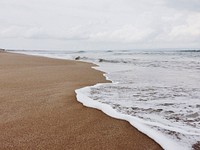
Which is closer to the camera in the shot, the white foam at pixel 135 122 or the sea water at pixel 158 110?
the white foam at pixel 135 122

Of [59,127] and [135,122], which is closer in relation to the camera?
[59,127]

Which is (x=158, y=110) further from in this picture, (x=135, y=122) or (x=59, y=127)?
(x=59, y=127)

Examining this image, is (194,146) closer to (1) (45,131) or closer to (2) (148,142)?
(2) (148,142)

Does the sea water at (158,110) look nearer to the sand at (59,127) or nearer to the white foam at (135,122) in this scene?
the white foam at (135,122)

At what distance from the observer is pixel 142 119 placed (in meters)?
4.88

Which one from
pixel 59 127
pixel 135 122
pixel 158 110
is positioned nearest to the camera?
pixel 59 127

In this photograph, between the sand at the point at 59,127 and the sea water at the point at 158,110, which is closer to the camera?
the sand at the point at 59,127

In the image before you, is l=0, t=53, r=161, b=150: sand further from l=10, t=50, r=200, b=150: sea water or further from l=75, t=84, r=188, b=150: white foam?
l=10, t=50, r=200, b=150: sea water

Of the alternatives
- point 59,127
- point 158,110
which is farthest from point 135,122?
point 59,127

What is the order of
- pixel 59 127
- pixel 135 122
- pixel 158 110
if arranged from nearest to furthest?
Result: pixel 59 127
pixel 135 122
pixel 158 110

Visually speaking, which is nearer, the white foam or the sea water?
the white foam

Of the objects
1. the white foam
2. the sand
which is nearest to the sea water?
the white foam

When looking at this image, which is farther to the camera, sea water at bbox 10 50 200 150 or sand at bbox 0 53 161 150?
sea water at bbox 10 50 200 150

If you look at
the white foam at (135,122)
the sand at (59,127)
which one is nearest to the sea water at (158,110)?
the white foam at (135,122)
